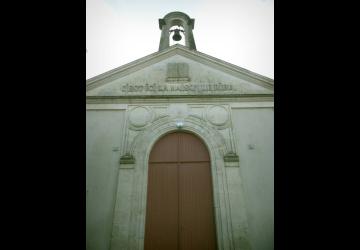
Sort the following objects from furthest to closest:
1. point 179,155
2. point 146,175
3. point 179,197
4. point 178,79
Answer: point 178,79 < point 179,155 < point 146,175 < point 179,197

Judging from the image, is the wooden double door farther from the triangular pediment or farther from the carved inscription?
the triangular pediment

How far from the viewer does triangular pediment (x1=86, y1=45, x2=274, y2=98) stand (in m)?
8.42

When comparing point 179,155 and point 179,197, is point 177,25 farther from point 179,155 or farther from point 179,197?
point 179,197

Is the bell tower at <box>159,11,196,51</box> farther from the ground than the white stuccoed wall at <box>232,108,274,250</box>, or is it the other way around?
the bell tower at <box>159,11,196,51</box>

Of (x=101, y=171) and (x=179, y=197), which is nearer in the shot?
(x=179, y=197)

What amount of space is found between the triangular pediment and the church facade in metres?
0.04

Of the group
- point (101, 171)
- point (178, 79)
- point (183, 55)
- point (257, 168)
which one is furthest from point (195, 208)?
point (183, 55)

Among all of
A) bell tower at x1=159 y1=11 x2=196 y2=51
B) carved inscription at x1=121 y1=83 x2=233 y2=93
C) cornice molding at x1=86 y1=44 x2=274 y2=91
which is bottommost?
carved inscription at x1=121 y1=83 x2=233 y2=93

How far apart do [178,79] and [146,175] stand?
3608 mm

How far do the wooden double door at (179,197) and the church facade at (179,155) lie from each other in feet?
0.09

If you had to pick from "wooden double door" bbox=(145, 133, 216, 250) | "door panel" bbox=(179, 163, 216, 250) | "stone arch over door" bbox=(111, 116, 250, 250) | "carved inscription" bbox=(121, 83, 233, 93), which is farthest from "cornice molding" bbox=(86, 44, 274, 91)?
"door panel" bbox=(179, 163, 216, 250)

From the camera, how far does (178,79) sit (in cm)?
866
